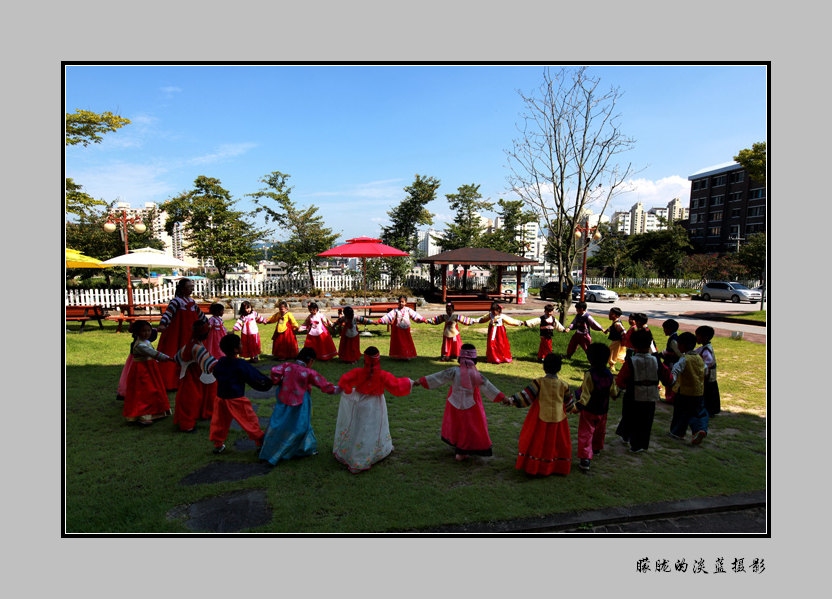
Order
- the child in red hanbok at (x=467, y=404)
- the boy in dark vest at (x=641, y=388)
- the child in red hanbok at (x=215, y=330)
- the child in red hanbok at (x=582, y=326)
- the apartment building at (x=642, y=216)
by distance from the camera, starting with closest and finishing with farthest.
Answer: the child in red hanbok at (x=467, y=404), the boy in dark vest at (x=641, y=388), the child in red hanbok at (x=215, y=330), the child in red hanbok at (x=582, y=326), the apartment building at (x=642, y=216)

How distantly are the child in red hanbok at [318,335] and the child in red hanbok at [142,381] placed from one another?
4180 mm

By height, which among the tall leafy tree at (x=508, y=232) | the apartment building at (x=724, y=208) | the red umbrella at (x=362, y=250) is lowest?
the red umbrella at (x=362, y=250)

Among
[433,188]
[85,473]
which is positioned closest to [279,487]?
[85,473]

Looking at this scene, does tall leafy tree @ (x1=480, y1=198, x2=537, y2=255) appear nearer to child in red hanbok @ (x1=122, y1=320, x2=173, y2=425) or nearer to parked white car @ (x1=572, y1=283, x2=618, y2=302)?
parked white car @ (x1=572, y1=283, x2=618, y2=302)

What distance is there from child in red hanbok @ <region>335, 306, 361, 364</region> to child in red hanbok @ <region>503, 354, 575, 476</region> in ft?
18.6

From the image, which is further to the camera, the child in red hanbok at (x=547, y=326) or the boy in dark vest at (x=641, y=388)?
the child in red hanbok at (x=547, y=326)

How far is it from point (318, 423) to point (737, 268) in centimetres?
4337

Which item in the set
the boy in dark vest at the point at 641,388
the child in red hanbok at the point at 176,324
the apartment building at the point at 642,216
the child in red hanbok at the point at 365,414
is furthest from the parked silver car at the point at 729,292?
the apartment building at the point at 642,216

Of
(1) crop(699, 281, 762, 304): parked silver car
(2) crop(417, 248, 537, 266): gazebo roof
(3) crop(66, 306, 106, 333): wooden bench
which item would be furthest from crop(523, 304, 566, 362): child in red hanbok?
(1) crop(699, 281, 762, 304): parked silver car

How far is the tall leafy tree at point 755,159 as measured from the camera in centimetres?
1861

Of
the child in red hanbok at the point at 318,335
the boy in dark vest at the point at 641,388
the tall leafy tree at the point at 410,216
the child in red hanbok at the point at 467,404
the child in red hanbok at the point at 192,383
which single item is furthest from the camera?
the tall leafy tree at the point at 410,216

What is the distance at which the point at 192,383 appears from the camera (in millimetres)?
5977

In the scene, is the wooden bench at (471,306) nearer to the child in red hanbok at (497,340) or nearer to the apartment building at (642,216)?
the child in red hanbok at (497,340)

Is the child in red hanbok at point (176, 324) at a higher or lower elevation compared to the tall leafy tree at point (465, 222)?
lower
